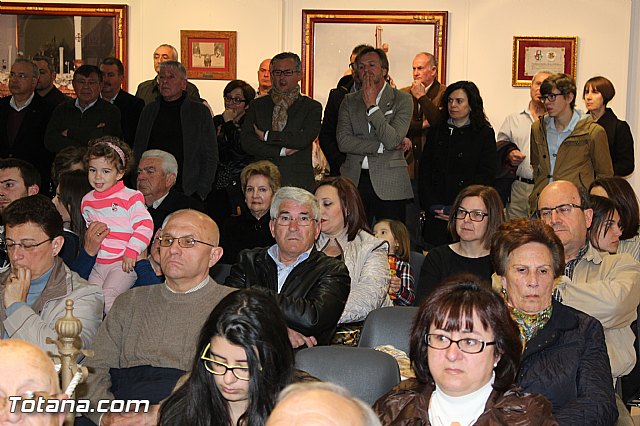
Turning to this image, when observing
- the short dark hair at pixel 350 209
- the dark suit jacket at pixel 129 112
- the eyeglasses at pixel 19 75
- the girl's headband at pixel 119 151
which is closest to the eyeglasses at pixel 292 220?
the short dark hair at pixel 350 209

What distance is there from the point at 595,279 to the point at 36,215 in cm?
260

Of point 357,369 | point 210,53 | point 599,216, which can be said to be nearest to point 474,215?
point 599,216

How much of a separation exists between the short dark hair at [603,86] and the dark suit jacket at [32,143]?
4.59m

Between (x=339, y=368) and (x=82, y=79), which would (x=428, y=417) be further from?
(x=82, y=79)

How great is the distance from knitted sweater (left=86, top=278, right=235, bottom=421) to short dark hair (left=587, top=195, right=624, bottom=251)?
1.95 m

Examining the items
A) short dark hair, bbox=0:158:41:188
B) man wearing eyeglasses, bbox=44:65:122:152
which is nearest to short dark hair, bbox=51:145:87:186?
short dark hair, bbox=0:158:41:188

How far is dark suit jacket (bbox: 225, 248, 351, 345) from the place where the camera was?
13.8ft

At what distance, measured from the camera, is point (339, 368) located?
3.36 metres

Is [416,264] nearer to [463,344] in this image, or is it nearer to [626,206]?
[626,206]

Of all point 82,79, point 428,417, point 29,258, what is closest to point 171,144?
point 82,79

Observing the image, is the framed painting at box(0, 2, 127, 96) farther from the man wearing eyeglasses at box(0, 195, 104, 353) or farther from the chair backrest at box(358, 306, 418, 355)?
the chair backrest at box(358, 306, 418, 355)

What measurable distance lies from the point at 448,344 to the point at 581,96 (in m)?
6.62

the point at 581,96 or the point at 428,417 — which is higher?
the point at 581,96

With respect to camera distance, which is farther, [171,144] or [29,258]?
[171,144]
